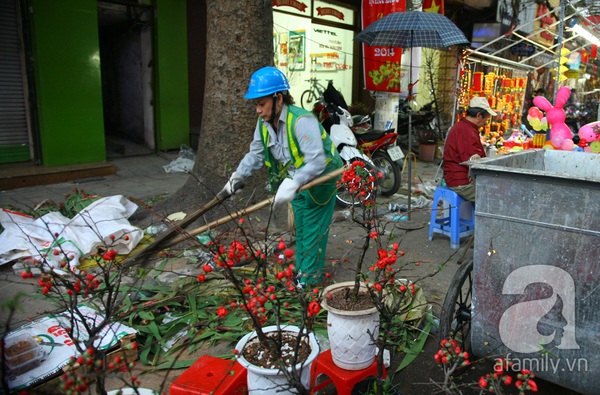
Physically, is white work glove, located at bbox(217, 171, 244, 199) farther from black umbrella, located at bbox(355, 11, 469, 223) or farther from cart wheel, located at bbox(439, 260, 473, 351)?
black umbrella, located at bbox(355, 11, 469, 223)

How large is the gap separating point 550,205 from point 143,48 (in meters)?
8.29

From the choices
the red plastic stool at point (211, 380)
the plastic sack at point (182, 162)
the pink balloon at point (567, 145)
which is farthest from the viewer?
the plastic sack at point (182, 162)

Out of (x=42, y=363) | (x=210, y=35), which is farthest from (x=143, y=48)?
(x=42, y=363)

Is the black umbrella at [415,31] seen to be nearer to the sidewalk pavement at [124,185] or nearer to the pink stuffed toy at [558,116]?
the pink stuffed toy at [558,116]

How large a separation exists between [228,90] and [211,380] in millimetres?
3699

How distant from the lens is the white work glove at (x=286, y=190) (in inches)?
130

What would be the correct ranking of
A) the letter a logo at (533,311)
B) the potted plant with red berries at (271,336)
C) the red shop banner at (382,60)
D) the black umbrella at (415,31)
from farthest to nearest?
the red shop banner at (382,60) < the black umbrella at (415,31) < the letter a logo at (533,311) < the potted plant with red berries at (271,336)

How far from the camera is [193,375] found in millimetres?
2322

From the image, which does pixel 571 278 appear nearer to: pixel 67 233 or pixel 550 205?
pixel 550 205

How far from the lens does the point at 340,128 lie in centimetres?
705

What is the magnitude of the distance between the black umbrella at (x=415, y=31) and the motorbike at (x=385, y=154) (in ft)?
5.45

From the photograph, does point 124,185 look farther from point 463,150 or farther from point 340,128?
point 463,150

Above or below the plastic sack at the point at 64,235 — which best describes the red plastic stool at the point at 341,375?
below

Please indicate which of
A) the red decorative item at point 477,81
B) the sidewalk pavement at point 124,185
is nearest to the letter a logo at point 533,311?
the sidewalk pavement at point 124,185
